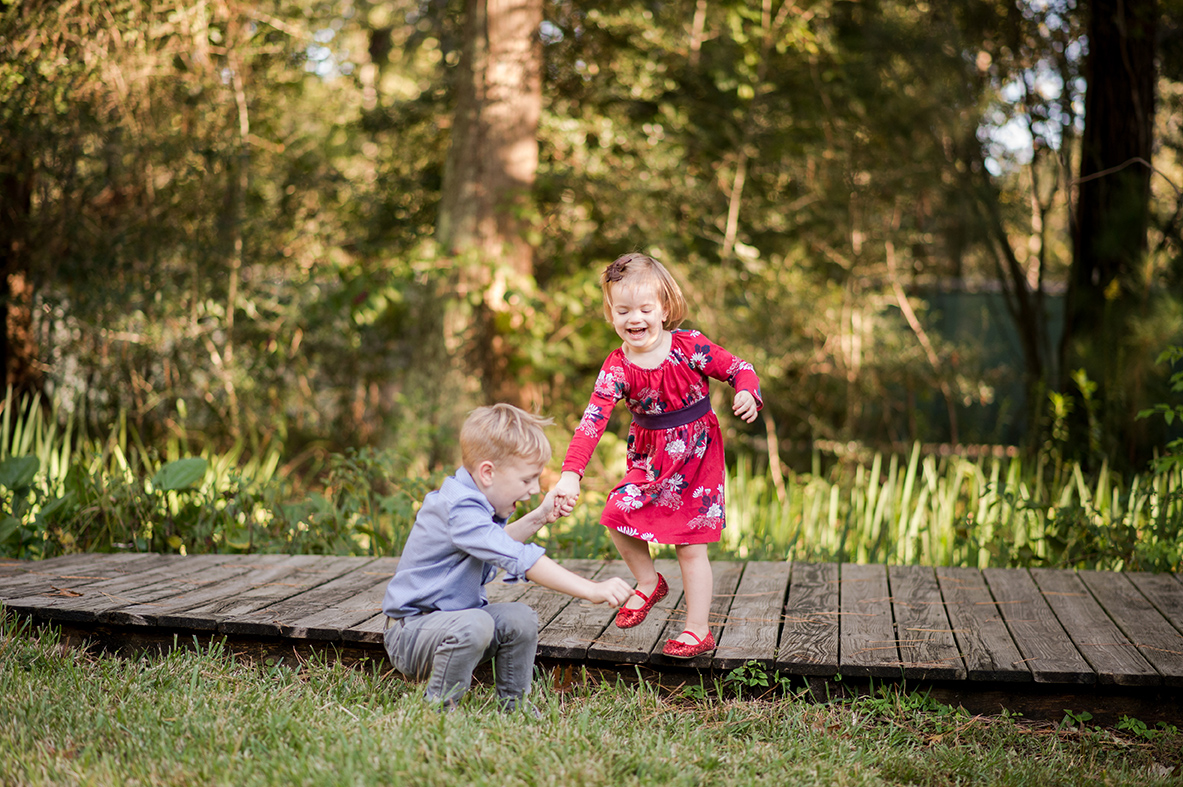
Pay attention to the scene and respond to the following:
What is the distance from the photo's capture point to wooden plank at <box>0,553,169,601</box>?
313 cm

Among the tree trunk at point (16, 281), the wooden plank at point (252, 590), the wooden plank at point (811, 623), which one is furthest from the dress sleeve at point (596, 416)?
the tree trunk at point (16, 281)

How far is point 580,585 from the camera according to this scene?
2.23 meters

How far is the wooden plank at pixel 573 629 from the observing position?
2.65 meters

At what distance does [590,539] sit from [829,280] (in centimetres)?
339

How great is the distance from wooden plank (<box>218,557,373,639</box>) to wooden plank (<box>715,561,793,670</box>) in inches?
46.4

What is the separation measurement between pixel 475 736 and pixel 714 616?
1.10m

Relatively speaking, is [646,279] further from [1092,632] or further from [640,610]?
[1092,632]

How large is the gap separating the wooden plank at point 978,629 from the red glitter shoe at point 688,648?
0.72 meters

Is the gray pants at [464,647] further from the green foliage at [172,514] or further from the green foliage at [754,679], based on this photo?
the green foliage at [172,514]

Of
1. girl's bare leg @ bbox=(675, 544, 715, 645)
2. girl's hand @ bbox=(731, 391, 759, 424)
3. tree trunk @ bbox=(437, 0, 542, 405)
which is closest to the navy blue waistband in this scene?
girl's hand @ bbox=(731, 391, 759, 424)

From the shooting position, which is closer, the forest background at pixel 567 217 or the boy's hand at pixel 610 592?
the boy's hand at pixel 610 592

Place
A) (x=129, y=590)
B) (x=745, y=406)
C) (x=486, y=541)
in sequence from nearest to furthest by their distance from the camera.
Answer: (x=486, y=541), (x=745, y=406), (x=129, y=590)

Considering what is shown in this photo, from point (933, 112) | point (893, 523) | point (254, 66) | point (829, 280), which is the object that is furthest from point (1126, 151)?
point (254, 66)

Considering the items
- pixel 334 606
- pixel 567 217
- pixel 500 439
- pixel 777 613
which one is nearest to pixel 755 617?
pixel 777 613
